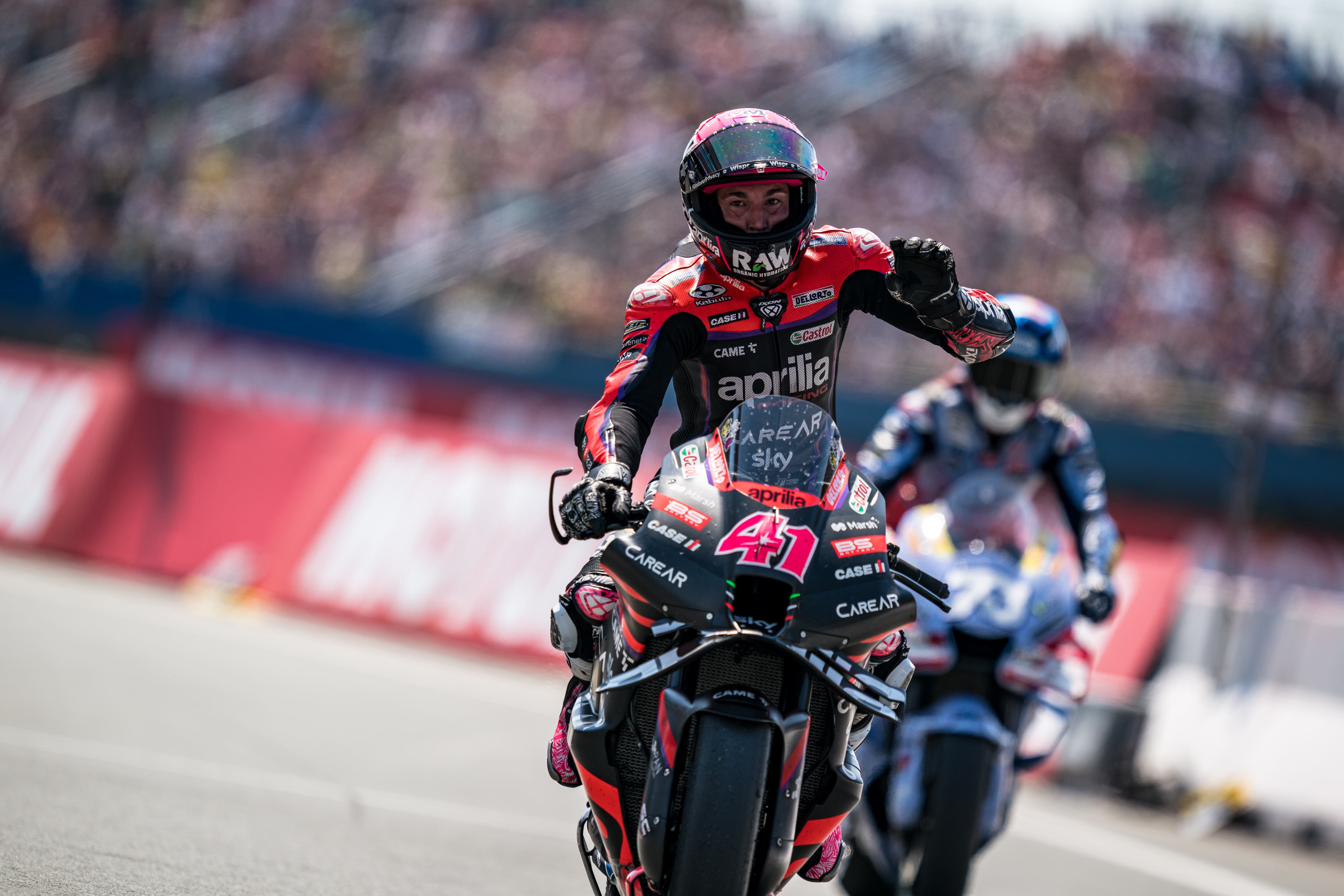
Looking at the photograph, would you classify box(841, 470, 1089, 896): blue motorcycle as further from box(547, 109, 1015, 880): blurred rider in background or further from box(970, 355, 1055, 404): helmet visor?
box(547, 109, 1015, 880): blurred rider in background

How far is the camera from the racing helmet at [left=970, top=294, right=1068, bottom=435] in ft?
20.7

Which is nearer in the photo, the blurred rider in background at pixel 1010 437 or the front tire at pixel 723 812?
the front tire at pixel 723 812

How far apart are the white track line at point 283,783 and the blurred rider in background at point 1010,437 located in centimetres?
209

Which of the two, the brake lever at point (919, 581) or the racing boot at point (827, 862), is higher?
the brake lever at point (919, 581)

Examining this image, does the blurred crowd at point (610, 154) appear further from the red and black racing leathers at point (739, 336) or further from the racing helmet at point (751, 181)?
the racing helmet at point (751, 181)

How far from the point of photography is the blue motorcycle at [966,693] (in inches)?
208

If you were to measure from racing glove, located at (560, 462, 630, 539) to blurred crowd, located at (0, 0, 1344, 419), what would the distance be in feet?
36.5

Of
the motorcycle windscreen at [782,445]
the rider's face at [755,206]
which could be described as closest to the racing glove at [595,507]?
the motorcycle windscreen at [782,445]

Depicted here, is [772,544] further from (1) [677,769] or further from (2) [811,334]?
(2) [811,334]

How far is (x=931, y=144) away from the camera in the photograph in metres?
19.4

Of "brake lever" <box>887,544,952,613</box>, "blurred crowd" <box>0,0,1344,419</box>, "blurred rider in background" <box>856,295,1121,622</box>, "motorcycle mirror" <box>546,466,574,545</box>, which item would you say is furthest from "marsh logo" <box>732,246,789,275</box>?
"blurred crowd" <box>0,0,1344,419</box>

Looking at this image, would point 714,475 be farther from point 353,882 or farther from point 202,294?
point 202,294

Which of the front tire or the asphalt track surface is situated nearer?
the front tire

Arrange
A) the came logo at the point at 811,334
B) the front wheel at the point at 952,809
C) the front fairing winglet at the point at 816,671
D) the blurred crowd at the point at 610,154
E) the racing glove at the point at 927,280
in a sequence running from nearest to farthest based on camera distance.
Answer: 1. the front fairing winglet at the point at 816,671
2. the racing glove at the point at 927,280
3. the came logo at the point at 811,334
4. the front wheel at the point at 952,809
5. the blurred crowd at the point at 610,154
